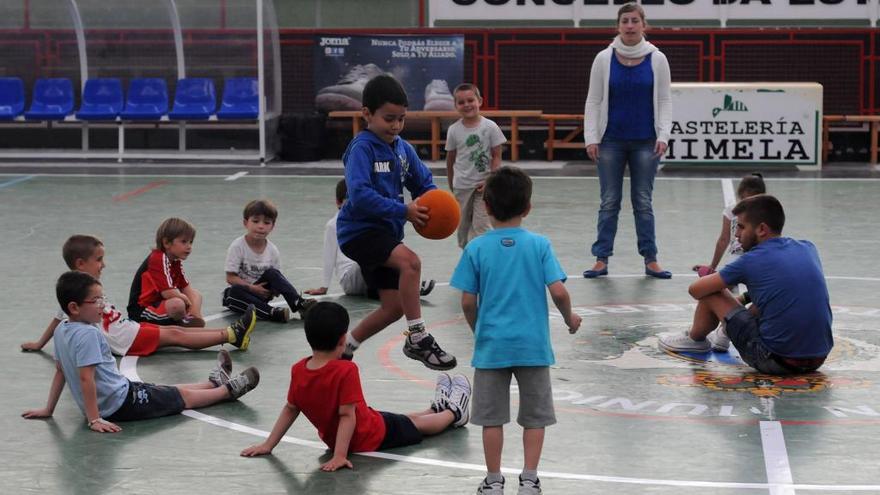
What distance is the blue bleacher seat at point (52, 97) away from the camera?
23.0m

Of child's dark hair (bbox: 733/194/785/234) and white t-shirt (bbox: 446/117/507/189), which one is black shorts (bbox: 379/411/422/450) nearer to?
child's dark hair (bbox: 733/194/785/234)

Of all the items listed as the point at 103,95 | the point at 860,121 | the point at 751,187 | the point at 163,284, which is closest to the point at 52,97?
the point at 103,95

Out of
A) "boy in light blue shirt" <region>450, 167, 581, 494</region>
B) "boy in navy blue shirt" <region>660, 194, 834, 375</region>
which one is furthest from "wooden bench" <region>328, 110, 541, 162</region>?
"boy in light blue shirt" <region>450, 167, 581, 494</region>

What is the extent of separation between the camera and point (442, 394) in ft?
24.2

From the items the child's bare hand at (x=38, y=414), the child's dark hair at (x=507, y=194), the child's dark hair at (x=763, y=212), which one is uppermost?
the child's dark hair at (x=507, y=194)

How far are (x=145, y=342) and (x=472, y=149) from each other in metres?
3.80

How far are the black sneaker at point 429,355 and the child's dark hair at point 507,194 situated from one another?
197 cm

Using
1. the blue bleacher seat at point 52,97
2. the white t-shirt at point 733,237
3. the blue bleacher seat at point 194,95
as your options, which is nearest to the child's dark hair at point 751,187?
the white t-shirt at point 733,237

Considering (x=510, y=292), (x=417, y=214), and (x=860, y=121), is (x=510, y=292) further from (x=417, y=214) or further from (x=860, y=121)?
(x=860, y=121)

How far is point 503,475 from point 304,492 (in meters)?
0.92

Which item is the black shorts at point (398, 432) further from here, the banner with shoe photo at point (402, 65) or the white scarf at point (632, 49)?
the banner with shoe photo at point (402, 65)

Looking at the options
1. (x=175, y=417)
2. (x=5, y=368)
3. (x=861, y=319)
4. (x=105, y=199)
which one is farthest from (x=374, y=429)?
(x=105, y=199)

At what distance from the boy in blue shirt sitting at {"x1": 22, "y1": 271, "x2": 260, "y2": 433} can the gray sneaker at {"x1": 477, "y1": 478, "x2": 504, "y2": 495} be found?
2.18 metres

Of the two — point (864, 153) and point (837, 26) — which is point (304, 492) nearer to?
point (864, 153)
